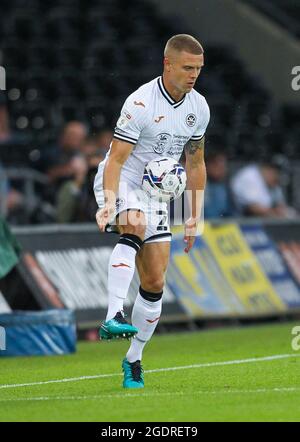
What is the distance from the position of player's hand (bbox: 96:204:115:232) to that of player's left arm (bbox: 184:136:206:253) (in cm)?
99

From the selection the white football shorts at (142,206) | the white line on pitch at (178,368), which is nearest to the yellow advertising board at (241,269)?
the white line on pitch at (178,368)

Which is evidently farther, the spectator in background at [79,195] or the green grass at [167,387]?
the spectator in background at [79,195]

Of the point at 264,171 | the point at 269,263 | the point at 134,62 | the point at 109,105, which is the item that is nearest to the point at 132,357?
the point at 269,263

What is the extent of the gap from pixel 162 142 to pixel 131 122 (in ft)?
1.15

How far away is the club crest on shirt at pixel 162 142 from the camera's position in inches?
373

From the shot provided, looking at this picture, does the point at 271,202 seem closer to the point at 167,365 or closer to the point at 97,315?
the point at 97,315

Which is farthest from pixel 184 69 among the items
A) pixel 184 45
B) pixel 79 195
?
pixel 79 195

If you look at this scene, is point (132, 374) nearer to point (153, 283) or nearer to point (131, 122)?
point (153, 283)

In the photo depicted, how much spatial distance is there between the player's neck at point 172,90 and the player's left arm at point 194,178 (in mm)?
461

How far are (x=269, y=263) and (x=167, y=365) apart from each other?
6.15m

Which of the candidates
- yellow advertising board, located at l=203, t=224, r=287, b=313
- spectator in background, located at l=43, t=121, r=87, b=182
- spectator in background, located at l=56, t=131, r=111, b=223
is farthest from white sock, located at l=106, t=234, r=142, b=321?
yellow advertising board, located at l=203, t=224, r=287, b=313

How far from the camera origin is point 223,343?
14.2 metres

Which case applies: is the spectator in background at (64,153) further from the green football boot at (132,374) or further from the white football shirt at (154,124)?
the green football boot at (132,374)

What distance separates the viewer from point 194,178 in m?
9.91
